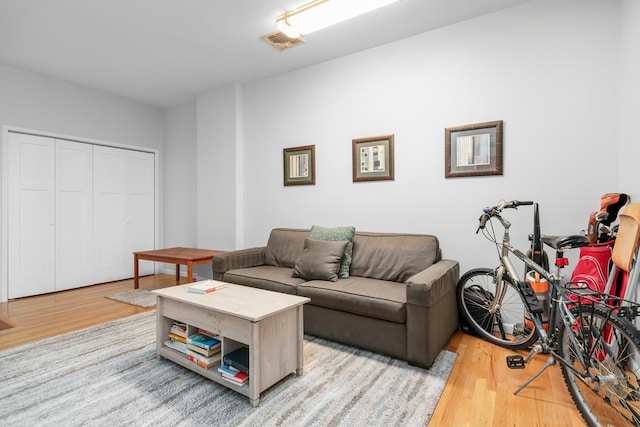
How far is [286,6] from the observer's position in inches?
106

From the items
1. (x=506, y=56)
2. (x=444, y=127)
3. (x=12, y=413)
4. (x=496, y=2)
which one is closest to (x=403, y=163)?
(x=444, y=127)

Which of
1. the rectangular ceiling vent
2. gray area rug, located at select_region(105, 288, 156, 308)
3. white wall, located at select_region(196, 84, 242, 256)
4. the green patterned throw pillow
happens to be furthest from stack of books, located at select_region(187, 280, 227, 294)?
the rectangular ceiling vent

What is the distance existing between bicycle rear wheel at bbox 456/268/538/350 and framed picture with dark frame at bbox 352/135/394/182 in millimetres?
1223

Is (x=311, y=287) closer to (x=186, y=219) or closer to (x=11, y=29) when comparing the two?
(x=186, y=219)

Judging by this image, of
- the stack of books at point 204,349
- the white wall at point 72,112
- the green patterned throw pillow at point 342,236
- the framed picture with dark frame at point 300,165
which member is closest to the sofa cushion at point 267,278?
the green patterned throw pillow at point 342,236

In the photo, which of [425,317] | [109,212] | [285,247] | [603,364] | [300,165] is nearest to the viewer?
[603,364]

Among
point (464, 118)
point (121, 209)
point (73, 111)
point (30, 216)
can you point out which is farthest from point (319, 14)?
point (30, 216)

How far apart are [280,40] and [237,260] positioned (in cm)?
225

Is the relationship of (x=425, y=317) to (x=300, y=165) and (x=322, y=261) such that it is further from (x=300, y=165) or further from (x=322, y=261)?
(x=300, y=165)

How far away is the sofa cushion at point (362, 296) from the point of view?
2244mm

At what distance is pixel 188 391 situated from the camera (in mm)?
1907

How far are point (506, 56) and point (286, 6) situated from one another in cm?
188

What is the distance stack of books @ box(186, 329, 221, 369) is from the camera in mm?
1985

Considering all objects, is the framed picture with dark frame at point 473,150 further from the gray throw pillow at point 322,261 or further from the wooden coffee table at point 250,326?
the wooden coffee table at point 250,326
